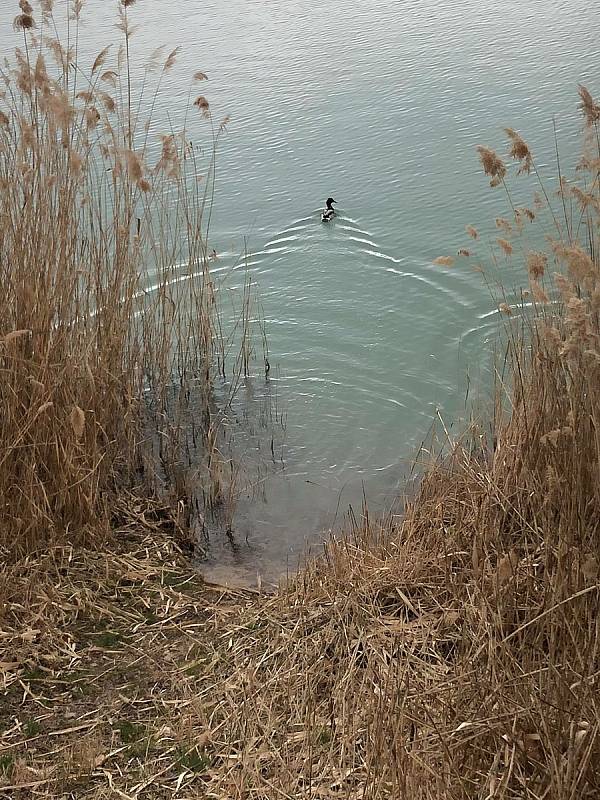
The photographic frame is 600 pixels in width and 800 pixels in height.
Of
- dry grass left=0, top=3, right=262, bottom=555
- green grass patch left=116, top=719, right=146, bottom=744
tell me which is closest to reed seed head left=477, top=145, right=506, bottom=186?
dry grass left=0, top=3, right=262, bottom=555

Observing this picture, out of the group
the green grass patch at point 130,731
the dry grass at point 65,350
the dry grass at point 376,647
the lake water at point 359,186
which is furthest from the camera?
the lake water at point 359,186

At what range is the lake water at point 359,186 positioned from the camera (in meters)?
3.68

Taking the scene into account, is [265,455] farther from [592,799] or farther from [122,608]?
[592,799]

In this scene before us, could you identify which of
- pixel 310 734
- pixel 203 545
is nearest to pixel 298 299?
pixel 203 545

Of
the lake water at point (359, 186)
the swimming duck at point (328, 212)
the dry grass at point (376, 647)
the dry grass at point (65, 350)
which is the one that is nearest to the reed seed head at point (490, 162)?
the dry grass at point (376, 647)

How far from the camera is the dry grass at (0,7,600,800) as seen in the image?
1795 mm

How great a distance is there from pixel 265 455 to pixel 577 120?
311 cm

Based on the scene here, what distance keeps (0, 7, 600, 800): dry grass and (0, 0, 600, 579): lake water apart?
0.44 m

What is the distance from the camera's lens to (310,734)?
6.82 feet

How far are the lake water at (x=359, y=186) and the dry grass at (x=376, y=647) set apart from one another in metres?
0.44

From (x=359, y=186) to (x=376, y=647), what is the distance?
11.6 feet

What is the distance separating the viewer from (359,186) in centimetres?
544

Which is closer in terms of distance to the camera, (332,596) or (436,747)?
(436,747)

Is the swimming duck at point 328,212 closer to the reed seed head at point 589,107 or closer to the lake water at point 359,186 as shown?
the lake water at point 359,186
